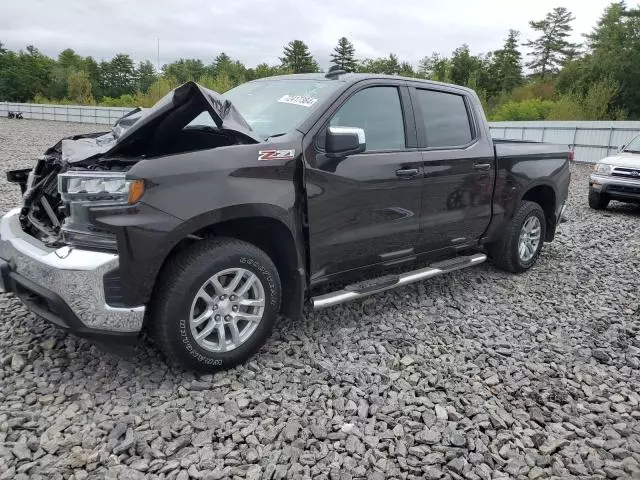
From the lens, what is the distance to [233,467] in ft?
7.68

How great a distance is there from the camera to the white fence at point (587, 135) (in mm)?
16781

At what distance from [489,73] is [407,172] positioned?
6102 cm

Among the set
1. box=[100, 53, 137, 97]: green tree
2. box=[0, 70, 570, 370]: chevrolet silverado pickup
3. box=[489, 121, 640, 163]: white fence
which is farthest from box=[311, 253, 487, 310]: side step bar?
box=[100, 53, 137, 97]: green tree

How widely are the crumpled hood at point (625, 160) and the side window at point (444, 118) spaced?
242 inches

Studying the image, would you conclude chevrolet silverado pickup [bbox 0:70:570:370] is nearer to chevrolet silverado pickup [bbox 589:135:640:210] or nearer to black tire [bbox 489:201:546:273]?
black tire [bbox 489:201:546:273]

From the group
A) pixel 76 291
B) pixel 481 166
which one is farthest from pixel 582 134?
pixel 76 291

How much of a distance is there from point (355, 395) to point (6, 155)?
14170 mm

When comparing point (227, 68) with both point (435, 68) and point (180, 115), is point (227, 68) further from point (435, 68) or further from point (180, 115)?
point (180, 115)

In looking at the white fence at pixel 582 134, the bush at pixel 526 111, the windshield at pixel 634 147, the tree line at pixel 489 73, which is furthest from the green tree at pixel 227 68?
the windshield at pixel 634 147

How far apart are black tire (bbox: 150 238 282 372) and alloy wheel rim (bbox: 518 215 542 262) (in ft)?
10.5

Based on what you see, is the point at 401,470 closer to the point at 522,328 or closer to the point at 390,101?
the point at 522,328

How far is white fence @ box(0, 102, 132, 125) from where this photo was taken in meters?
35.3

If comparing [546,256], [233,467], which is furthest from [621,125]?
[233,467]

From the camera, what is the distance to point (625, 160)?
930 centimetres
